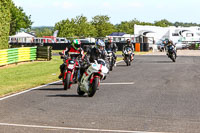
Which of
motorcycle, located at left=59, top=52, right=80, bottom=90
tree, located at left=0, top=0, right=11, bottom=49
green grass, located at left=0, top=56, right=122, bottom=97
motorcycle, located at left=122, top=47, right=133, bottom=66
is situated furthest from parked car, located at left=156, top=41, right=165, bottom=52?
motorcycle, located at left=59, top=52, right=80, bottom=90

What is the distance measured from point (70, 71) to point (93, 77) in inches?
92.7

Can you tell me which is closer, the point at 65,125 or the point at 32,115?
the point at 65,125

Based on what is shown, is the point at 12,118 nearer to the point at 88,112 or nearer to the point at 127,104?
the point at 88,112

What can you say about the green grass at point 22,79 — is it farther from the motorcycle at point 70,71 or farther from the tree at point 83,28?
the tree at point 83,28

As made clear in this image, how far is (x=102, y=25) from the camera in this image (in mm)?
130750

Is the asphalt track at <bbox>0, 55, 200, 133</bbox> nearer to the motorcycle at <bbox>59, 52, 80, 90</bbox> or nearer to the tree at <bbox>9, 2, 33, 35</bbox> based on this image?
the motorcycle at <bbox>59, 52, 80, 90</bbox>

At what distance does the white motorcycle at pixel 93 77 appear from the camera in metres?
12.5

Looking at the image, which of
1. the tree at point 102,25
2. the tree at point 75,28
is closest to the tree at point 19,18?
the tree at point 75,28

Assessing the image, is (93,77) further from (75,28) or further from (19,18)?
(75,28)

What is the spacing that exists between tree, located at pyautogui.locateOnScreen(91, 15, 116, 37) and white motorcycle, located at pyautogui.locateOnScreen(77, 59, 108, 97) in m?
117

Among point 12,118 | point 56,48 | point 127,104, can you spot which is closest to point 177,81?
point 127,104

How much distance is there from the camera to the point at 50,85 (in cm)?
1689

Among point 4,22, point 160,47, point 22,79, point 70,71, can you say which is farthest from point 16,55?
point 160,47

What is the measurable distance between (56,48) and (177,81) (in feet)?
143
